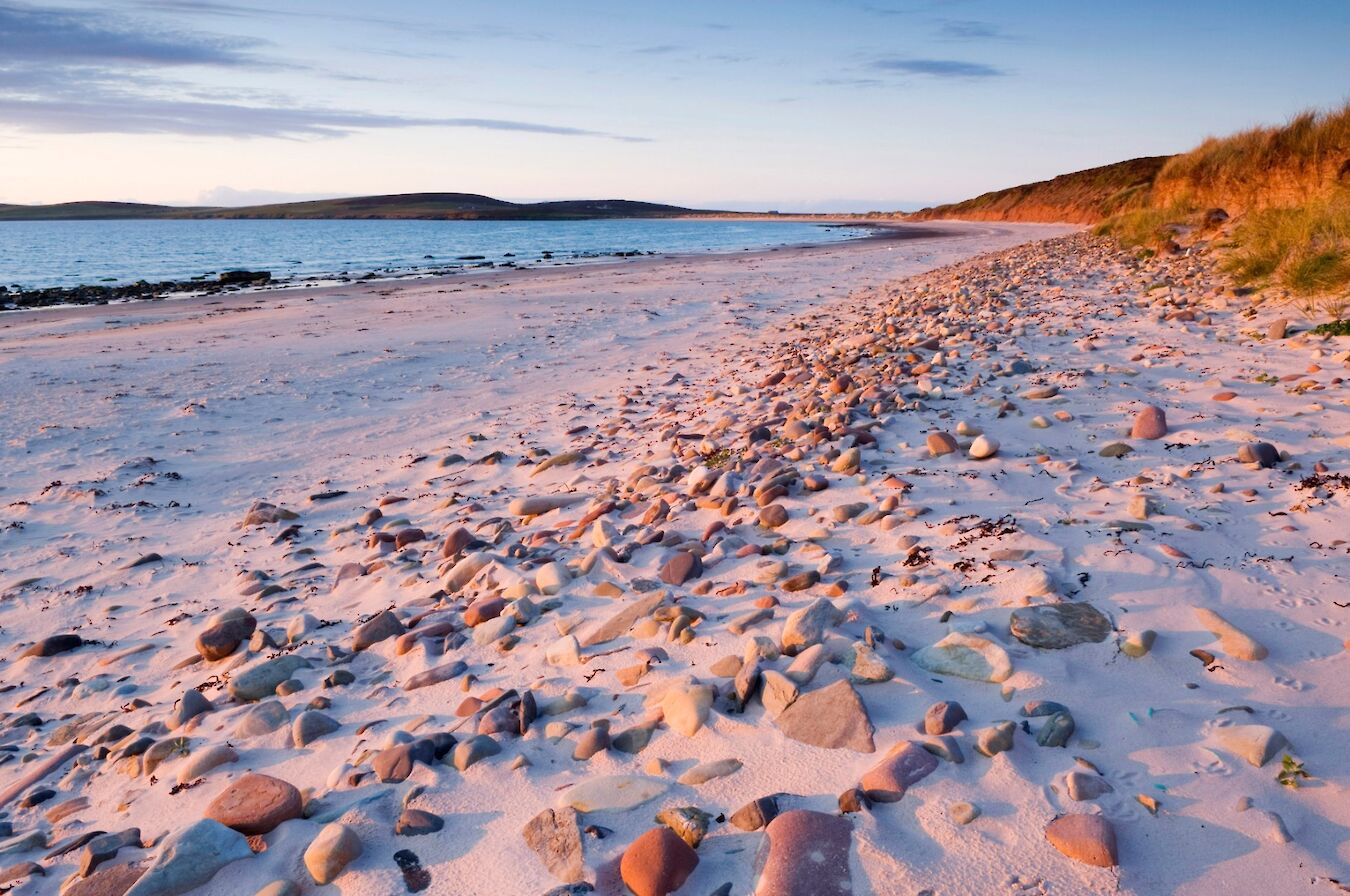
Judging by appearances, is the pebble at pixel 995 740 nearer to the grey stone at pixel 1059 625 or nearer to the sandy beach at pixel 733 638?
the sandy beach at pixel 733 638

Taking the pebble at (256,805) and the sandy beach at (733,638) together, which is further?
the pebble at (256,805)

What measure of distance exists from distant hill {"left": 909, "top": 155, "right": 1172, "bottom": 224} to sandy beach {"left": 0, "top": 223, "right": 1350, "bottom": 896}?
4977cm

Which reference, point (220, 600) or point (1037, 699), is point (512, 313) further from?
point (1037, 699)

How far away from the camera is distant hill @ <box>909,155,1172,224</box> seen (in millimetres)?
54375

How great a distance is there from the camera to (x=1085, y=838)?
75.6 inches

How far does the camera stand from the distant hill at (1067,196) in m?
54.4

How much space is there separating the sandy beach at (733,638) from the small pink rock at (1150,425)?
0.03 metres

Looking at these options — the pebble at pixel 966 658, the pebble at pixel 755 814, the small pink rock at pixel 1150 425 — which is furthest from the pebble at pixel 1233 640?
the small pink rock at pixel 1150 425

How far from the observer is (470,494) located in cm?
599

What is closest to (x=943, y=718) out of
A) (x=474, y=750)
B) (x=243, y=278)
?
(x=474, y=750)

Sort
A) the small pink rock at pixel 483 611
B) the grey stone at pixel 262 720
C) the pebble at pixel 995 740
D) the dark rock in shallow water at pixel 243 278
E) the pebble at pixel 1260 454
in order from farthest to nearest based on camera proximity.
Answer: the dark rock in shallow water at pixel 243 278 < the pebble at pixel 1260 454 < the small pink rock at pixel 483 611 < the grey stone at pixel 262 720 < the pebble at pixel 995 740

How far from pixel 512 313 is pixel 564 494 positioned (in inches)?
445

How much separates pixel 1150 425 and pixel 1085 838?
11.5ft

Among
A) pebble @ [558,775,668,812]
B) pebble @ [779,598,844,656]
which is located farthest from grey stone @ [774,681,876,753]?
pebble @ [558,775,668,812]
